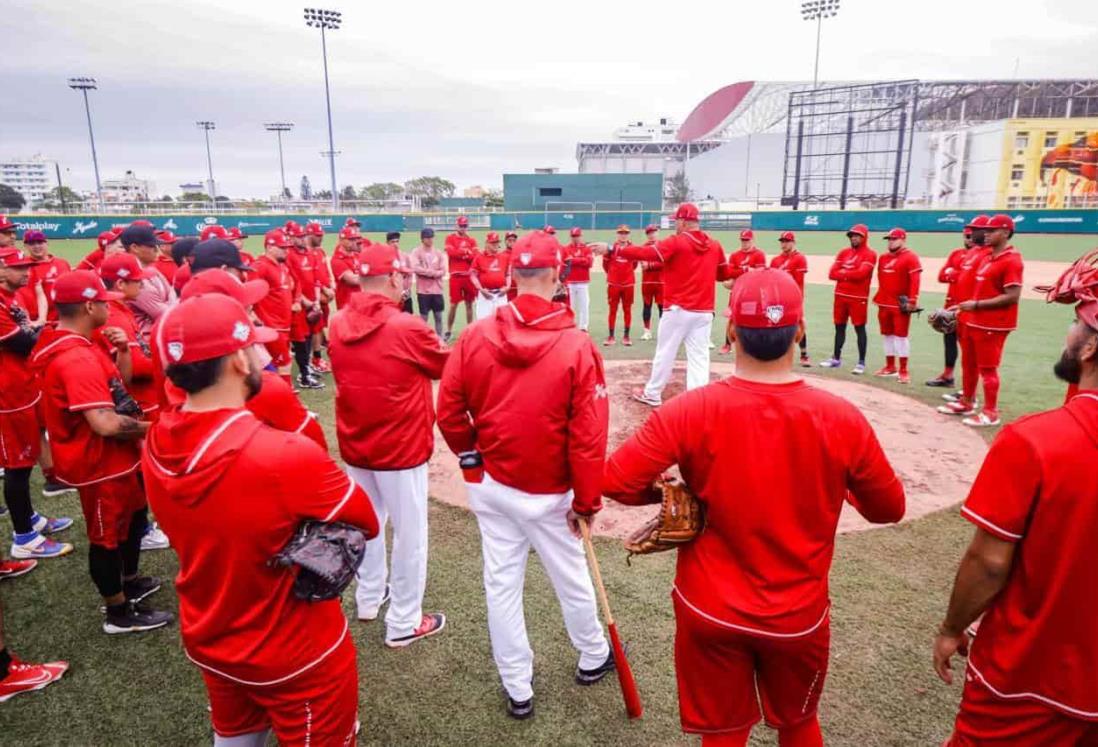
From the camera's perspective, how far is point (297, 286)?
430 inches

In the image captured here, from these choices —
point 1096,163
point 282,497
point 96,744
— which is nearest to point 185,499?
point 282,497

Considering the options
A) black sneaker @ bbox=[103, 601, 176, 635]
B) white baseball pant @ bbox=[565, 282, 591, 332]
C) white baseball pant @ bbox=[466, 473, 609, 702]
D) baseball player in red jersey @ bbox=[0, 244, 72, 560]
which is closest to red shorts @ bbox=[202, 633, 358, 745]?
white baseball pant @ bbox=[466, 473, 609, 702]

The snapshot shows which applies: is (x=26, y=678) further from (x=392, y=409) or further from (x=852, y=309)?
(x=852, y=309)

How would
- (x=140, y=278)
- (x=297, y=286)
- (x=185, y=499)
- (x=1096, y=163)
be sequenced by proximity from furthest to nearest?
1. (x=1096, y=163)
2. (x=297, y=286)
3. (x=140, y=278)
4. (x=185, y=499)

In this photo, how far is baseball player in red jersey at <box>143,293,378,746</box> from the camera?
2055 mm

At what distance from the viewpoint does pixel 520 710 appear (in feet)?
11.6

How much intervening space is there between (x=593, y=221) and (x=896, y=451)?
38600mm

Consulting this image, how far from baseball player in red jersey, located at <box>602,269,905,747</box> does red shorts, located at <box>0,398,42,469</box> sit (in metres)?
5.37

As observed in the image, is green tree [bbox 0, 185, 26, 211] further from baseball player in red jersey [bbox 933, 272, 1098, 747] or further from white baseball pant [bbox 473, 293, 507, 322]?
baseball player in red jersey [bbox 933, 272, 1098, 747]

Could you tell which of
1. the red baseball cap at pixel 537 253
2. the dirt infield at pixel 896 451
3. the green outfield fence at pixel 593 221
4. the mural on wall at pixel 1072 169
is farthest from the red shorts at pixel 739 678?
the mural on wall at pixel 1072 169

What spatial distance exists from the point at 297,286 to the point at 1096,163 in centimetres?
6853

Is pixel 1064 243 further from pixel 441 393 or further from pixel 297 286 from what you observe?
pixel 441 393

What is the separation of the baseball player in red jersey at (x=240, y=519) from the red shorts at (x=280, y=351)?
18.4 ft

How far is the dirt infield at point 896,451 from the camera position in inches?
235
